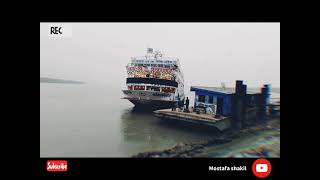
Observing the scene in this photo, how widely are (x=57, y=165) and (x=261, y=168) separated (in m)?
4.32

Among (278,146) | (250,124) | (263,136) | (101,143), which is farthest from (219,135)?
(101,143)

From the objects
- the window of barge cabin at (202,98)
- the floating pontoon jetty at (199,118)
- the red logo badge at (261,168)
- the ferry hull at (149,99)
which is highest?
the window of barge cabin at (202,98)

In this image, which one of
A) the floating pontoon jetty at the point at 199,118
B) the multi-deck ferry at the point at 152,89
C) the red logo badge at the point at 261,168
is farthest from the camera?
the multi-deck ferry at the point at 152,89

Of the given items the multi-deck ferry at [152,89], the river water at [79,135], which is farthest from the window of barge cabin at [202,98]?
the multi-deck ferry at [152,89]

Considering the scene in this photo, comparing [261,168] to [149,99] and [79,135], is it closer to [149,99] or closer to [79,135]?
[79,135]

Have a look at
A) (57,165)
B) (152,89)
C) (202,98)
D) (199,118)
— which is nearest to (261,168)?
(199,118)

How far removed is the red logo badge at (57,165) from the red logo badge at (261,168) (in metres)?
4.00

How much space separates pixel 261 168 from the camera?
5559 millimetres

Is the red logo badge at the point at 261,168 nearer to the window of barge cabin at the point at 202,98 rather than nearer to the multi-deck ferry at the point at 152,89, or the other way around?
the window of barge cabin at the point at 202,98

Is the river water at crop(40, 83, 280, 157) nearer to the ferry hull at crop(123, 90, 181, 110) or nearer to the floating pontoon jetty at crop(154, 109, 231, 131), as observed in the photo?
the floating pontoon jetty at crop(154, 109, 231, 131)

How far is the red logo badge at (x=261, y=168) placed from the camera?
18.2 feet

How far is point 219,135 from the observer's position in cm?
773

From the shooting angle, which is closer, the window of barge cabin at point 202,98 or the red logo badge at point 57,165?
the red logo badge at point 57,165

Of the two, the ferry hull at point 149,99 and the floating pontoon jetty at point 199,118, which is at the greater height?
the ferry hull at point 149,99
